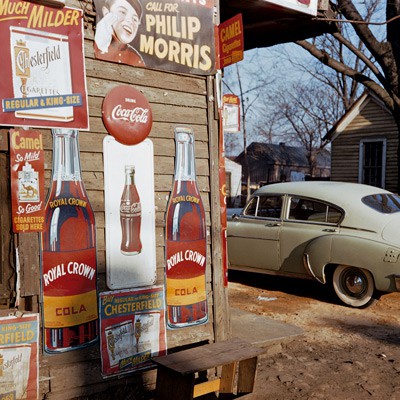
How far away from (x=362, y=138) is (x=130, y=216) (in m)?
18.6

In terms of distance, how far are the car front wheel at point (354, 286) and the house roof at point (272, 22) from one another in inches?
135

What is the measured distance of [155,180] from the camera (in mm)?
4496

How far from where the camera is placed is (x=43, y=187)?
3820 mm

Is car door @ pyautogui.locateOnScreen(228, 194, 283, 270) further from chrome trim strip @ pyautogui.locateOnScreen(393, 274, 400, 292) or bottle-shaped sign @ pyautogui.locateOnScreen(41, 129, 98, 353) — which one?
bottle-shaped sign @ pyautogui.locateOnScreen(41, 129, 98, 353)

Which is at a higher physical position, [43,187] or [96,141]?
[96,141]

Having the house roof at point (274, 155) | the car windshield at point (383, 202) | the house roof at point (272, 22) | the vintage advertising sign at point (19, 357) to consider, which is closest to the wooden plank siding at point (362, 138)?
the car windshield at point (383, 202)

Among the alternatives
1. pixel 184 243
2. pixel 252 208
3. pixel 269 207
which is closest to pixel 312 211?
pixel 269 207

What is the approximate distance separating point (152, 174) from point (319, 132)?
39.6 metres

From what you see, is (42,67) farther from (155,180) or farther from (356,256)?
(356,256)

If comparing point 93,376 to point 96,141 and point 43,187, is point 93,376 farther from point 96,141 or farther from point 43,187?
point 96,141

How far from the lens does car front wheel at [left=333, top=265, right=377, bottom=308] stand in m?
7.26

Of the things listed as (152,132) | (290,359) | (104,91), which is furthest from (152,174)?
(290,359)

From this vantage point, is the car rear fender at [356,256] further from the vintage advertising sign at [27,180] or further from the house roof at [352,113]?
the house roof at [352,113]

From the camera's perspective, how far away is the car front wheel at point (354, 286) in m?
7.26
